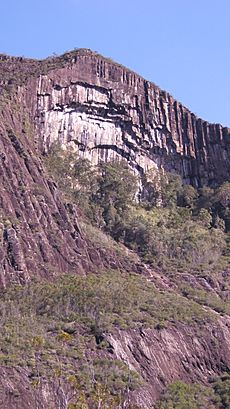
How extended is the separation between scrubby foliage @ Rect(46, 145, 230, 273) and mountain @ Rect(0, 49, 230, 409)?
175 centimetres

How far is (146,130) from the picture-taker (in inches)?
3428

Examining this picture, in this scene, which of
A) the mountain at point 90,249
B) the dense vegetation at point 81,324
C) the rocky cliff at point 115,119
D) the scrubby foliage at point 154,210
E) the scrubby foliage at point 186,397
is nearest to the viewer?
the dense vegetation at point 81,324

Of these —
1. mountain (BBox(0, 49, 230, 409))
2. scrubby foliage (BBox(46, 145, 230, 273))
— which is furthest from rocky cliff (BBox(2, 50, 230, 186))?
scrubby foliage (BBox(46, 145, 230, 273))

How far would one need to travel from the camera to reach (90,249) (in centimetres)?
6281

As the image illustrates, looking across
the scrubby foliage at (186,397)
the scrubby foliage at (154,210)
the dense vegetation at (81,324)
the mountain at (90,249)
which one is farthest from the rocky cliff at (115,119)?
the scrubby foliage at (186,397)

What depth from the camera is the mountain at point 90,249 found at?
150ft

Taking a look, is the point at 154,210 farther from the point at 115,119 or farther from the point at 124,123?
the point at 115,119

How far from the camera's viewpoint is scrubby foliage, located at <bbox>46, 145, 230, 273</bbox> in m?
70.2

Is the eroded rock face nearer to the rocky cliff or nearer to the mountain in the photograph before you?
the rocky cliff

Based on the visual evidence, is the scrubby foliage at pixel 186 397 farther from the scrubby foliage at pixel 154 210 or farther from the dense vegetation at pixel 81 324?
the scrubby foliage at pixel 154 210

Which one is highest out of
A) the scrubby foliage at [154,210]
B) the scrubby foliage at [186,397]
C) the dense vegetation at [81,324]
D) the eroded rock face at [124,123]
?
the eroded rock face at [124,123]

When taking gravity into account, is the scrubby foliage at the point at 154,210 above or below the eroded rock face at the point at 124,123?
below

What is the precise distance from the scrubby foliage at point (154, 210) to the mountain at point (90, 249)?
1.75 m

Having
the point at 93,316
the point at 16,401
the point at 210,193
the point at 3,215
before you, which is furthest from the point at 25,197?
the point at 210,193
